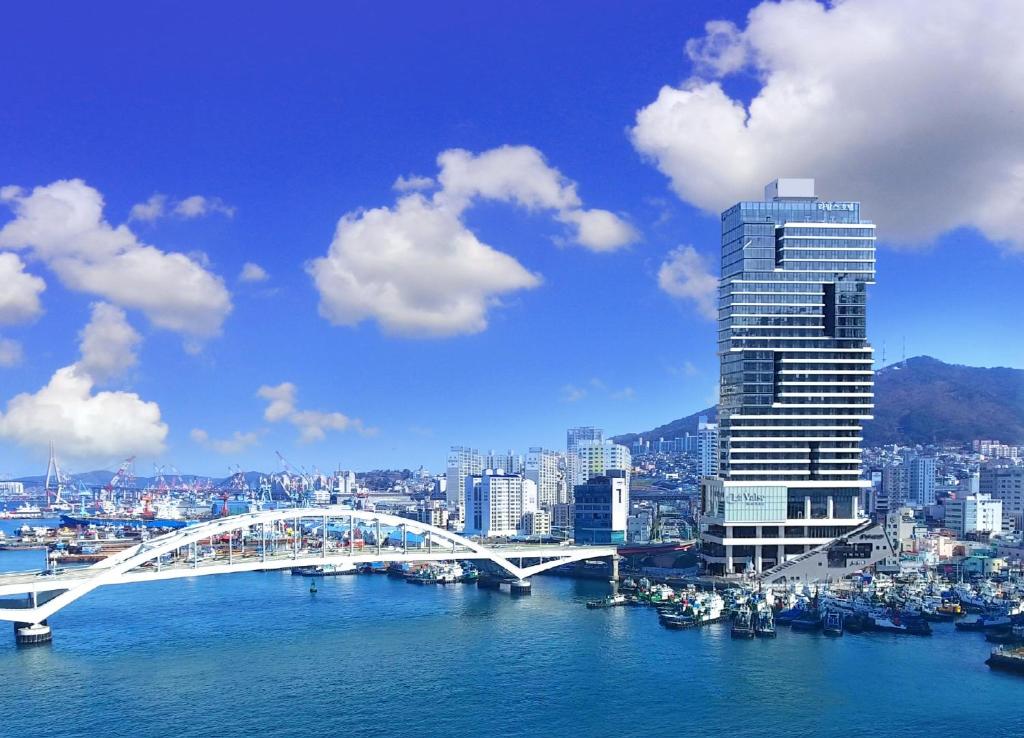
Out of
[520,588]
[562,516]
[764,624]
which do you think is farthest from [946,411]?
[764,624]

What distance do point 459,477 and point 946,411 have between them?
94389 mm

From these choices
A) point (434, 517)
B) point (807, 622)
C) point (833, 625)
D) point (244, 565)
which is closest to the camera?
point (833, 625)

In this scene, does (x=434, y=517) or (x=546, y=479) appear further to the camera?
(x=546, y=479)

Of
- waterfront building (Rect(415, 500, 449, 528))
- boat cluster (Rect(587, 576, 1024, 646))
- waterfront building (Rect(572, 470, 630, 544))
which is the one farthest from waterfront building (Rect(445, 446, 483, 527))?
boat cluster (Rect(587, 576, 1024, 646))

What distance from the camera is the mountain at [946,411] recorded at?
157 meters

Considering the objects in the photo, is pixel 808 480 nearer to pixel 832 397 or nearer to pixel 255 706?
pixel 832 397

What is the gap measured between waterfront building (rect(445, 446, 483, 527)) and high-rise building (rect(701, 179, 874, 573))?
Answer: 43465mm

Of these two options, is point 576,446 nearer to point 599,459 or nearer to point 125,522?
point 599,459

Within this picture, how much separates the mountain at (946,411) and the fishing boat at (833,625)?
12326 cm

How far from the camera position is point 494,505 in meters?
85.9

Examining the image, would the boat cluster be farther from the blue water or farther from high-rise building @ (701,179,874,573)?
high-rise building @ (701,179,874,573)

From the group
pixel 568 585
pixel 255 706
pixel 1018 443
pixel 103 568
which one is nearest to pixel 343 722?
pixel 255 706

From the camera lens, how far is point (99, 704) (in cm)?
2702

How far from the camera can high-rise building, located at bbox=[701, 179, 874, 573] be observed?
161 ft
